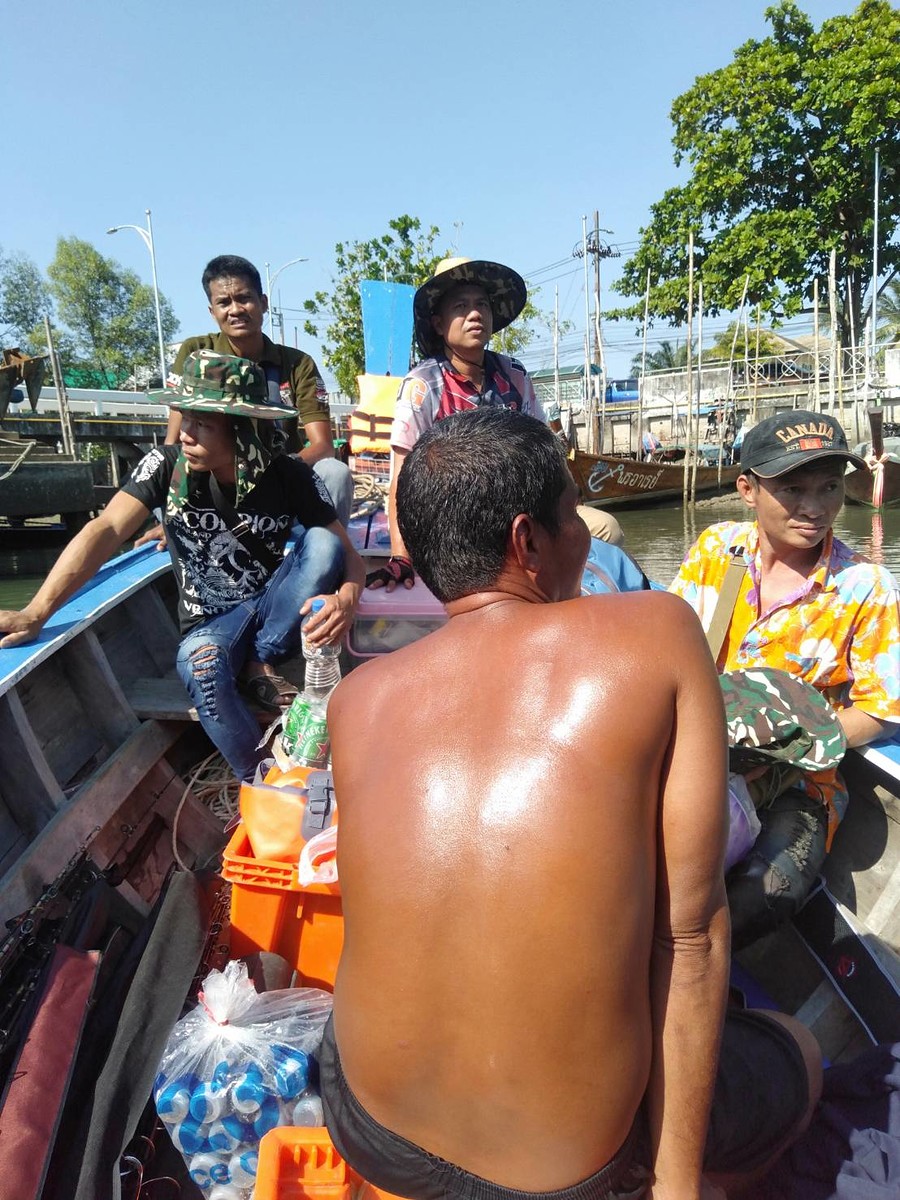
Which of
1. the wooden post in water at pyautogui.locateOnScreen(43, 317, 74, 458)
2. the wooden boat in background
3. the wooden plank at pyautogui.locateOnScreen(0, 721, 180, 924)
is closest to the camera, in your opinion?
the wooden plank at pyautogui.locateOnScreen(0, 721, 180, 924)

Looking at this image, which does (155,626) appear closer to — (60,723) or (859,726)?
(60,723)

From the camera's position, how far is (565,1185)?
104 centimetres

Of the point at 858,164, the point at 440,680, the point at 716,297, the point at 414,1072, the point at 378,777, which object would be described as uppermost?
the point at 858,164

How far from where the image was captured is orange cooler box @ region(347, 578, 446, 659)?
11.0 feet

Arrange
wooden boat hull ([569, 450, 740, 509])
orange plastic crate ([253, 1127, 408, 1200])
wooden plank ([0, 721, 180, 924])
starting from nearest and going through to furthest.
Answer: orange plastic crate ([253, 1127, 408, 1200]) → wooden plank ([0, 721, 180, 924]) → wooden boat hull ([569, 450, 740, 509])

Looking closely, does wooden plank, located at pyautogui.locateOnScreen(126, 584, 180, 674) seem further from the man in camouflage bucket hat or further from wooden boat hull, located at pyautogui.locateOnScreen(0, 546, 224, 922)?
the man in camouflage bucket hat

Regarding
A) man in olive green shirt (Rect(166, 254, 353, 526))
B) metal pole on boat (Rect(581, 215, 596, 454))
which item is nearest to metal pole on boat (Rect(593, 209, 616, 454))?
metal pole on boat (Rect(581, 215, 596, 454))

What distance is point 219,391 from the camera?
271 cm

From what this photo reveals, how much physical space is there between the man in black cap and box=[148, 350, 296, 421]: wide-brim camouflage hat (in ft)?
5.43

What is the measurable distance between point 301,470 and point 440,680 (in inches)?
87.0

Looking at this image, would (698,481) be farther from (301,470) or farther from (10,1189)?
(10,1189)

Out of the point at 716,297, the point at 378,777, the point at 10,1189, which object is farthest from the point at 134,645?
the point at 716,297

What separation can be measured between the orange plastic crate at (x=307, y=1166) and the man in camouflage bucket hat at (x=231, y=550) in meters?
1.59

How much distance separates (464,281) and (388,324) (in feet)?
14.7
